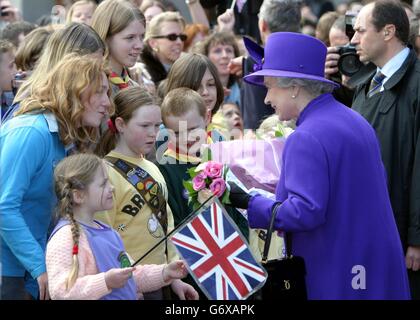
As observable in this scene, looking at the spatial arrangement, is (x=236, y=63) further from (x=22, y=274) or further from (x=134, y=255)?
(x=22, y=274)

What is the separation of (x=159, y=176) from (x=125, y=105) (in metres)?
0.47

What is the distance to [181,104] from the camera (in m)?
6.19

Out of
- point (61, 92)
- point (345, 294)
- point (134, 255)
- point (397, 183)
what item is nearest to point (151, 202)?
point (134, 255)

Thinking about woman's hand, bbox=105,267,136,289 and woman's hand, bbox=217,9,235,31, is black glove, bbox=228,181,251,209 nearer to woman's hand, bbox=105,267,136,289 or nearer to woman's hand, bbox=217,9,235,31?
woman's hand, bbox=105,267,136,289

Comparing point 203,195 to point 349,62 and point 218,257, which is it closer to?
point 218,257

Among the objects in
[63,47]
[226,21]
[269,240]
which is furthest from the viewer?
[226,21]

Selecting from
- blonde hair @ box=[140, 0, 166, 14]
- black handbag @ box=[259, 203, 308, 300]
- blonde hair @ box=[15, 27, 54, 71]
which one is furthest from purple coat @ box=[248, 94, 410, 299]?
blonde hair @ box=[140, 0, 166, 14]

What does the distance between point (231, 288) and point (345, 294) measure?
67 centimetres

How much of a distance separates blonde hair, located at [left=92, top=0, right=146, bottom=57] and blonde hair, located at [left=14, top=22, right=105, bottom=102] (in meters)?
0.75

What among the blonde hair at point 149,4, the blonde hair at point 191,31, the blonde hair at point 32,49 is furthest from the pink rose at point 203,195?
the blonde hair at point 149,4

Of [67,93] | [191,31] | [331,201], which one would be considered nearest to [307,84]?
[331,201]

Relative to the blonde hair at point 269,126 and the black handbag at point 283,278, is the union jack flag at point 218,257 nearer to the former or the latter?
the black handbag at point 283,278

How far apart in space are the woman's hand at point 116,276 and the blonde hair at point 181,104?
1.89 metres

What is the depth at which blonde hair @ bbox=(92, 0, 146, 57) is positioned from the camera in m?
6.34
